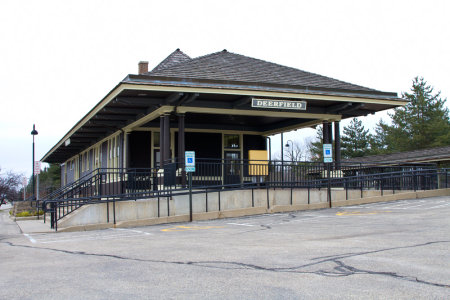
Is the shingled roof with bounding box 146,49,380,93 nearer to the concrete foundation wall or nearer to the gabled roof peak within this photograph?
the gabled roof peak

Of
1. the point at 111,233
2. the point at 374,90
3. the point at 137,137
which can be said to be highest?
the point at 374,90

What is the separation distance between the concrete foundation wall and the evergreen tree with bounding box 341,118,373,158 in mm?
45922

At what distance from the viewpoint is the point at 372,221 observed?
43.2ft

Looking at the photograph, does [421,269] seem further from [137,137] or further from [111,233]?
[137,137]

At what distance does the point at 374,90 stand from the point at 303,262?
14513 millimetres

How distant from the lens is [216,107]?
19.2 meters

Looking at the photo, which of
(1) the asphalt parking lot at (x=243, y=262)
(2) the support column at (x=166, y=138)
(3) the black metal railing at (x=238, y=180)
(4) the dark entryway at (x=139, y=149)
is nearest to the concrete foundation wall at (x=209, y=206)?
(3) the black metal railing at (x=238, y=180)

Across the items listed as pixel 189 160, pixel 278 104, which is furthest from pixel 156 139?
pixel 189 160

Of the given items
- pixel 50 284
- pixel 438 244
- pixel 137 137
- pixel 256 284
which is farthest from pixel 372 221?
pixel 137 137

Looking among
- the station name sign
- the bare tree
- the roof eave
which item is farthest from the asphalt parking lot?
the bare tree

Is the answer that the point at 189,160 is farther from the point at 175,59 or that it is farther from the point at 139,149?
the point at 175,59

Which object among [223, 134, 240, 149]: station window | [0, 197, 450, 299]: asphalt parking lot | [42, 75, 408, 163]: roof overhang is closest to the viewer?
[0, 197, 450, 299]: asphalt parking lot

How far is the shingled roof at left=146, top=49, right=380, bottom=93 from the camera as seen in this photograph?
60.4ft

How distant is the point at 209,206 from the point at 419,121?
4635 cm
